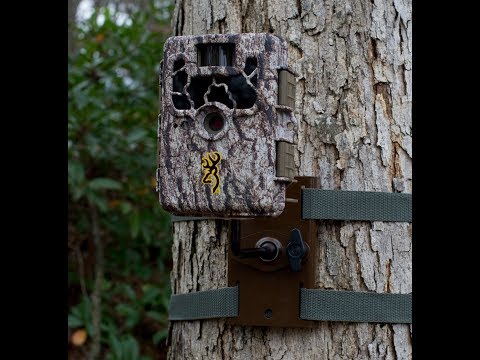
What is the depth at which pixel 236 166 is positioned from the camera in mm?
1979

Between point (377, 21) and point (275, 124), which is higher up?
point (377, 21)

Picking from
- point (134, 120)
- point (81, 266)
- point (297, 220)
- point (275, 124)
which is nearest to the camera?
point (275, 124)

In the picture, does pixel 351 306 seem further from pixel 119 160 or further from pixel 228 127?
pixel 119 160

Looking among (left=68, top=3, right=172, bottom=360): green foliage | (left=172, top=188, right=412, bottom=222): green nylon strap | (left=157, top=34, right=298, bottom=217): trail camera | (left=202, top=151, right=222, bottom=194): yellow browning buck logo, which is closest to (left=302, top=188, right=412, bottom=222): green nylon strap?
(left=172, top=188, right=412, bottom=222): green nylon strap

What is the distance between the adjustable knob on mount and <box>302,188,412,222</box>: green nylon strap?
0.18 ft

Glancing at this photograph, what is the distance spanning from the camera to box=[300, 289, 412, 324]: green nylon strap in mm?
2150

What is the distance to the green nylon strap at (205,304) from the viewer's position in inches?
87.9

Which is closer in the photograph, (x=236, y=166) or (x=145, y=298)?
(x=236, y=166)

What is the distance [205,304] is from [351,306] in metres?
0.39

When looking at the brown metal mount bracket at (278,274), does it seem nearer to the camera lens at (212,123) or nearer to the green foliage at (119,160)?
the camera lens at (212,123)

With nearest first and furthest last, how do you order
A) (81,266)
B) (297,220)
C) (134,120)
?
(297,220)
(134,120)
(81,266)

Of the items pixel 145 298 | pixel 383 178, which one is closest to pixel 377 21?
pixel 383 178

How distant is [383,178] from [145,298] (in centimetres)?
272

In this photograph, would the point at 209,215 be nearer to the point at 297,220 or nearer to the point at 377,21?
the point at 297,220
